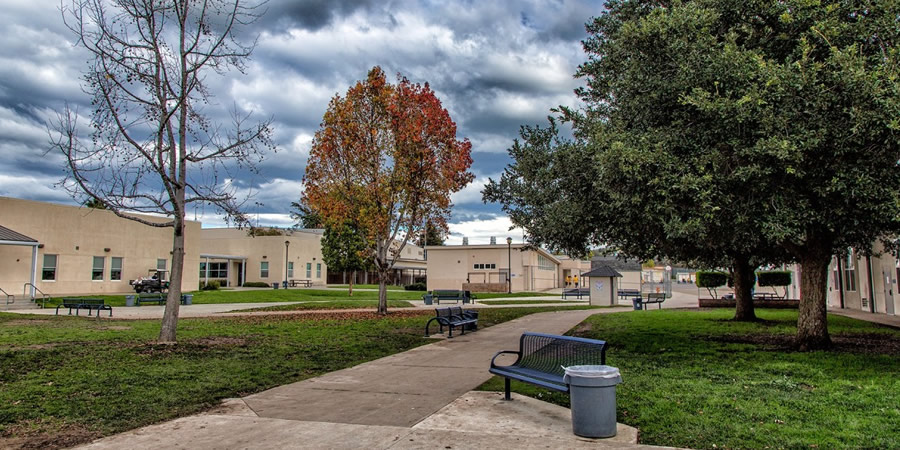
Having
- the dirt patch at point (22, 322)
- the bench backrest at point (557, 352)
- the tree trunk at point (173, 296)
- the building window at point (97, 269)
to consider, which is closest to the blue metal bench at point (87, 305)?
the dirt patch at point (22, 322)

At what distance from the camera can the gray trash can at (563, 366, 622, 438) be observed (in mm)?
5184

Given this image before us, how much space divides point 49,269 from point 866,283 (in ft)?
134

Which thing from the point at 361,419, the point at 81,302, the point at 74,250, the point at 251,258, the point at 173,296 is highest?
the point at 251,258

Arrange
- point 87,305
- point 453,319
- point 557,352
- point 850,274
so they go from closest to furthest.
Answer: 1. point 557,352
2. point 453,319
3. point 87,305
4. point 850,274

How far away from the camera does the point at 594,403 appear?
5.22 metres

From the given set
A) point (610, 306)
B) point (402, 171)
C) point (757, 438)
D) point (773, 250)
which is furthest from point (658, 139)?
A: point (610, 306)

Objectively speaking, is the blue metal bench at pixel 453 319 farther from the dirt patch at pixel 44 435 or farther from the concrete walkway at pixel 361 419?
the dirt patch at pixel 44 435

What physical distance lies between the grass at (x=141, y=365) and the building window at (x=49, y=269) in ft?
55.8

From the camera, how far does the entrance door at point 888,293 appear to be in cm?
2111

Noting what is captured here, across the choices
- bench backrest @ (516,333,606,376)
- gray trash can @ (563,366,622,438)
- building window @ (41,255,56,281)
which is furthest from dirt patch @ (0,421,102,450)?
building window @ (41,255,56,281)

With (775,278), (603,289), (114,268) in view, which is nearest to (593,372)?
(603,289)

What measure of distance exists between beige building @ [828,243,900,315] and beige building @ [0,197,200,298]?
36.6m

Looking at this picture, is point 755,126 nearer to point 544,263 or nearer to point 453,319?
point 453,319

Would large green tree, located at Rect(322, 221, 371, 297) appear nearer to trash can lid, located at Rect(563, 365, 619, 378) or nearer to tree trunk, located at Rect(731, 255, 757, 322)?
tree trunk, located at Rect(731, 255, 757, 322)
